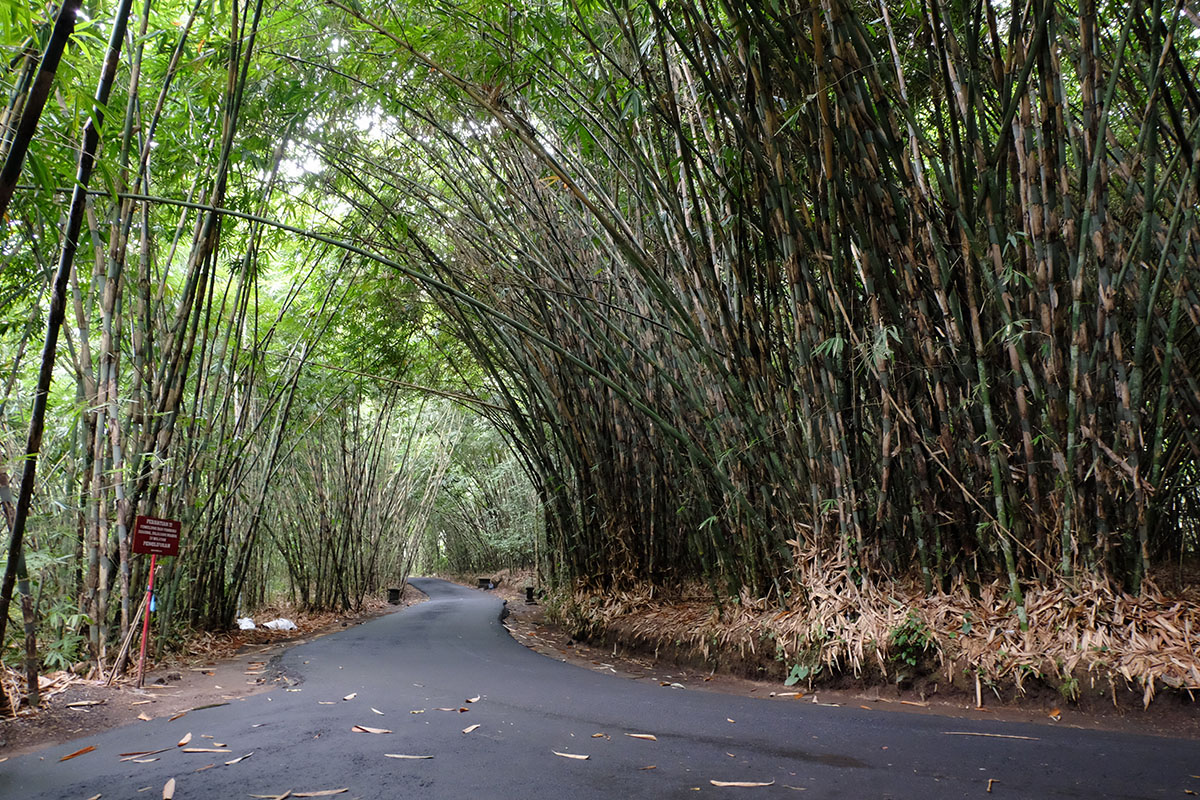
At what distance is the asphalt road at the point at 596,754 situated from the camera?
4.54ft

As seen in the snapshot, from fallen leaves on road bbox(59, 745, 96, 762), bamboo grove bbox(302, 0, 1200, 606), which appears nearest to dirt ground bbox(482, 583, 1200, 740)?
bamboo grove bbox(302, 0, 1200, 606)

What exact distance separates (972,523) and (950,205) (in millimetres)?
1004

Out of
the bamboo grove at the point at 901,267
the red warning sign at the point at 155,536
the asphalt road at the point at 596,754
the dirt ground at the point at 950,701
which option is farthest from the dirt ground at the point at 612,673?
the red warning sign at the point at 155,536

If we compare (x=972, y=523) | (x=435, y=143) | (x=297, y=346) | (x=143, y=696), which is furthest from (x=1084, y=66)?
(x=297, y=346)

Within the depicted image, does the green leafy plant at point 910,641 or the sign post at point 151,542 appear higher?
the sign post at point 151,542

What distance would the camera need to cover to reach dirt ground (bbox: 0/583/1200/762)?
69.8 inches

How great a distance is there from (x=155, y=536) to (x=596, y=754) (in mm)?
2250

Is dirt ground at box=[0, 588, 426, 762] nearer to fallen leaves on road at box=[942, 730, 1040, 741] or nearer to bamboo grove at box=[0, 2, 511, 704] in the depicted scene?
bamboo grove at box=[0, 2, 511, 704]

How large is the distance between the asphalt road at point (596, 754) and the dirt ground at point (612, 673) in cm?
14

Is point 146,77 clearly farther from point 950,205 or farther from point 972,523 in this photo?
point 972,523

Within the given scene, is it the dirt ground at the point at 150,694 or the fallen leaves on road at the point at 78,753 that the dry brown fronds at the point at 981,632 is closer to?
the dirt ground at the point at 150,694

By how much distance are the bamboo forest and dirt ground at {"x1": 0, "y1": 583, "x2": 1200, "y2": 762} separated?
0.24ft

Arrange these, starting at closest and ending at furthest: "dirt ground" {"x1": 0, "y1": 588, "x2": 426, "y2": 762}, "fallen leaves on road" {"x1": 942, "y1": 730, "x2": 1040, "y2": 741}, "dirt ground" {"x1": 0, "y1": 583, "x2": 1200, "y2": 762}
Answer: "fallen leaves on road" {"x1": 942, "y1": 730, "x2": 1040, "y2": 741}
"dirt ground" {"x1": 0, "y1": 583, "x2": 1200, "y2": 762}
"dirt ground" {"x1": 0, "y1": 588, "x2": 426, "y2": 762}

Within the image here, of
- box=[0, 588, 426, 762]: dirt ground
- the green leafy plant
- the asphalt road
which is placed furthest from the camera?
the green leafy plant
